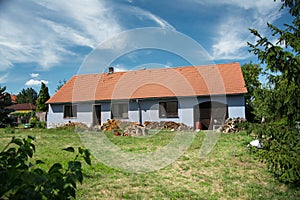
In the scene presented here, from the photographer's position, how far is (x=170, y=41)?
10.2 meters

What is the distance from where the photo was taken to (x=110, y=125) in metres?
16.6

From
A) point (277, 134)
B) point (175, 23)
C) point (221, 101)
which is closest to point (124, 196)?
point (277, 134)

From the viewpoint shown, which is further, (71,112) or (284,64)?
(71,112)

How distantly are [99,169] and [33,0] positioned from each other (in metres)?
4.27

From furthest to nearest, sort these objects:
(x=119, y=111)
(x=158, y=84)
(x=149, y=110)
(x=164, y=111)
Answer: (x=119, y=111) → (x=158, y=84) → (x=149, y=110) → (x=164, y=111)

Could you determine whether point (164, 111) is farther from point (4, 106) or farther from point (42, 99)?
point (42, 99)

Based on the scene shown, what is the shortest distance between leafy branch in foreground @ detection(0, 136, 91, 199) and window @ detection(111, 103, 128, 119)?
52.6 ft

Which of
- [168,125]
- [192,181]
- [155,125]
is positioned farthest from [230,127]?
[192,181]

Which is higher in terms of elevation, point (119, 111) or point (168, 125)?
point (119, 111)

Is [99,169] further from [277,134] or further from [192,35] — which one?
[192,35]

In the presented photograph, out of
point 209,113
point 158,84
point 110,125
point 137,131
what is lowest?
point 137,131

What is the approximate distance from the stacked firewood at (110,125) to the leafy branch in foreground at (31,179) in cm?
1475

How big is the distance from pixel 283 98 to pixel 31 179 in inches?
170

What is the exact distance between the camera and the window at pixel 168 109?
16516 mm
